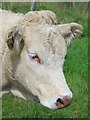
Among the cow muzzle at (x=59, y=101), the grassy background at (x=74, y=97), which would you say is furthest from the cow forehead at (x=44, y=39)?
the grassy background at (x=74, y=97)

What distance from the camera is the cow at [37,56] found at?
548 cm

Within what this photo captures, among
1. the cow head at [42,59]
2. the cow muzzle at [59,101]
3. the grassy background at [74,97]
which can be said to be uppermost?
the cow head at [42,59]

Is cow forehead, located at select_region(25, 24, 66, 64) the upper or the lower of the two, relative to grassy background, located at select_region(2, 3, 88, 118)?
upper

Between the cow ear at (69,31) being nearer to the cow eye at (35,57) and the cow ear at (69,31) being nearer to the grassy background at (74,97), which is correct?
the cow eye at (35,57)

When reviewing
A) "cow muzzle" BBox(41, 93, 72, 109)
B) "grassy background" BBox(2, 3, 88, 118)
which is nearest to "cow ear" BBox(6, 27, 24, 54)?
"cow muzzle" BBox(41, 93, 72, 109)

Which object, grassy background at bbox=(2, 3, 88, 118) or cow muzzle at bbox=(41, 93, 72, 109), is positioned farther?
grassy background at bbox=(2, 3, 88, 118)

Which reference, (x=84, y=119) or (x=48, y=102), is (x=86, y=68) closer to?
(x=84, y=119)

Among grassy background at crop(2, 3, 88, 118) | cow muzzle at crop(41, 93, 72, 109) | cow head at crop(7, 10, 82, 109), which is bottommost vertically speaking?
grassy background at crop(2, 3, 88, 118)

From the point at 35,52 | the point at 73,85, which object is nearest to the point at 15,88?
the point at 35,52

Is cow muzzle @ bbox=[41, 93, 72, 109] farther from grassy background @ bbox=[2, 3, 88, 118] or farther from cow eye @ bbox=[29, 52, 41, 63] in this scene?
grassy background @ bbox=[2, 3, 88, 118]

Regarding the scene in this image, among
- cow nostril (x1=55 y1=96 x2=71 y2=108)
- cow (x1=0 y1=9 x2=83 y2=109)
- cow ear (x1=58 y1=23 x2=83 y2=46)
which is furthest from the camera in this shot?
cow ear (x1=58 y1=23 x2=83 y2=46)

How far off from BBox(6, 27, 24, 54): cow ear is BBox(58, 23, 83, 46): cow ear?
538 millimetres

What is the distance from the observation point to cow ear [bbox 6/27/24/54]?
18.1ft

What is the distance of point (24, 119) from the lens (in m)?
7.77
